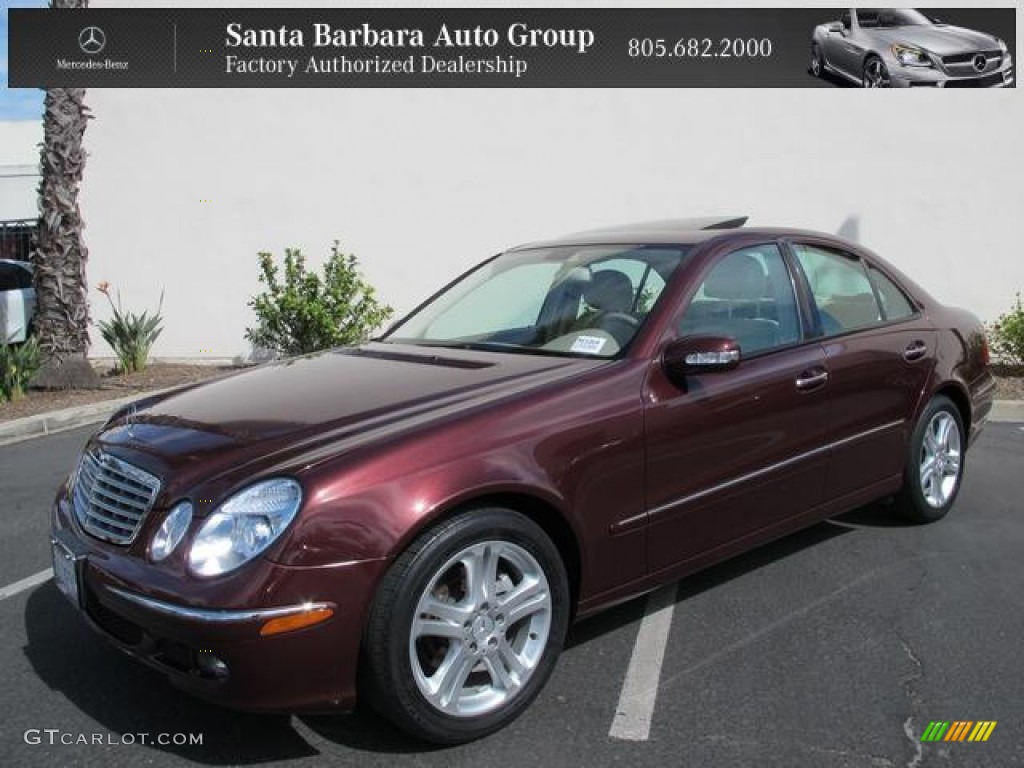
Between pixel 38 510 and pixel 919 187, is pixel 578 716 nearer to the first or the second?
pixel 38 510

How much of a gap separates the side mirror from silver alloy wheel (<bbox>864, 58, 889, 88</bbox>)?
7.94 m

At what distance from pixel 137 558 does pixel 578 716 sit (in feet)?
4.77

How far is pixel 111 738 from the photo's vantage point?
2920mm

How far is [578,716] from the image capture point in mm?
3023

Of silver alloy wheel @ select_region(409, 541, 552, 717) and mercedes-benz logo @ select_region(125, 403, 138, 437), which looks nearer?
silver alloy wheel @ select_region(409, 541, 552, 717)

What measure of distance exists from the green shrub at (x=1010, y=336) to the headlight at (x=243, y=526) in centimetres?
867

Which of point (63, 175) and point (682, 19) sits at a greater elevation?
point (682, 19)

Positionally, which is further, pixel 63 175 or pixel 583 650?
pixel 63 175

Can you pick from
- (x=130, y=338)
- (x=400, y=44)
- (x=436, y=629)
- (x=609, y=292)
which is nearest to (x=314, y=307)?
(x=130, y=338)

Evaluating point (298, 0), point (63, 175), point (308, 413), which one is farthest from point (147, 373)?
point (308, 413)

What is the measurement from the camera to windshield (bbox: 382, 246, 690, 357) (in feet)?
12.1

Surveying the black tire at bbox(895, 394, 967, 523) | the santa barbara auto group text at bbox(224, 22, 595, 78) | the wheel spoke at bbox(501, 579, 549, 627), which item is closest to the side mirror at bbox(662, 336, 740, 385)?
the wheel spoke at bbox(501, 579, 549, 627)

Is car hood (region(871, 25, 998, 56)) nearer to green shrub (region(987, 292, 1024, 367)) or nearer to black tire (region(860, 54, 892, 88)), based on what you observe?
black tire (region(860, 54, 892, 88))

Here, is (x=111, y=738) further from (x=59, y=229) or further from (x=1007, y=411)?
(x=59, y=229)
